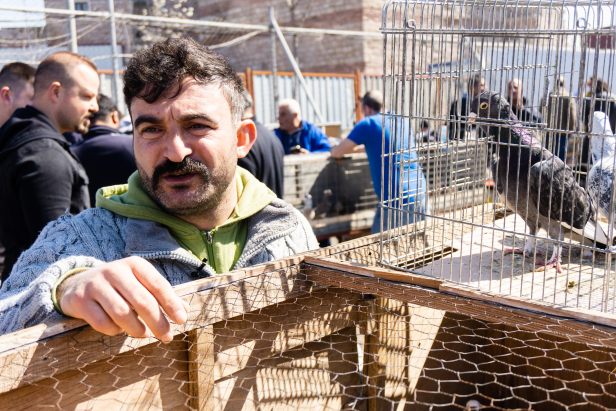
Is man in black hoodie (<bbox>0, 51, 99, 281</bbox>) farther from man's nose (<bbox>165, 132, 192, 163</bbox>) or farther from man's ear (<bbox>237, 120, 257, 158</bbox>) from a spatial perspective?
man's nose (<bbox>165, 132, 192, 163</bbox>)

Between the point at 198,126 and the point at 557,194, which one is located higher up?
the point at 198,126

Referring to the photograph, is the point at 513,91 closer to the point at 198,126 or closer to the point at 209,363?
the point at 198,126

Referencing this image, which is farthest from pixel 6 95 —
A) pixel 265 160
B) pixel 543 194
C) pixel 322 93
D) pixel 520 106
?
pixel 322 93

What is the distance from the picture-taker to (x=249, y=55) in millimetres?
15633

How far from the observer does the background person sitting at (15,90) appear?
374 centimetres

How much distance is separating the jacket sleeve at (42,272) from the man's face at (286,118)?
13.4 feet

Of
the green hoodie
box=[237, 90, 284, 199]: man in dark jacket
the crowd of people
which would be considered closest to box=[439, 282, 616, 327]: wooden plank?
the crowd of people

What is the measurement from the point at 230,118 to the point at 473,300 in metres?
0.82

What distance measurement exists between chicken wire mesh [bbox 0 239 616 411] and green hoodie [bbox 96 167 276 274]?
10.5 inches

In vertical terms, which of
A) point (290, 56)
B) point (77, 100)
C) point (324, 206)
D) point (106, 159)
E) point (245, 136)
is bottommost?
point (324, 206)

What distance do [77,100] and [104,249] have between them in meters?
1.97

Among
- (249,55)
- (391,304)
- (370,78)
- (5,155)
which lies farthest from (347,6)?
(391,304)

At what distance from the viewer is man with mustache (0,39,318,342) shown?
1.30m

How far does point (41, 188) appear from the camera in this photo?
239cm
